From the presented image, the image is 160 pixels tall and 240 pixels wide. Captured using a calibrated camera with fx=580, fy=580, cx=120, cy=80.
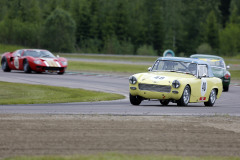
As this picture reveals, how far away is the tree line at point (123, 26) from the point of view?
3287 inches

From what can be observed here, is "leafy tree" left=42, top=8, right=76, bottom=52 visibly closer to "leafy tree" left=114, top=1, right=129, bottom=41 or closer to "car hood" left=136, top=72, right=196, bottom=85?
"leafy tree" left=114, top=1, right=129, bottom=41

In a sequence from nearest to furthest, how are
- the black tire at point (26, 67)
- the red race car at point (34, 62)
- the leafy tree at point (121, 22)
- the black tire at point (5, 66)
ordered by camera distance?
the red race car at point (34, 62) < the black tire at point (26, 67) < the black tire at point (5, 66) < the leafy tree at point (121, 22)

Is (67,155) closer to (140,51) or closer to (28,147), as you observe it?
(28,147)

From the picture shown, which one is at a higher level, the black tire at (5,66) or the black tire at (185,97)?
the black tire at (185,97)

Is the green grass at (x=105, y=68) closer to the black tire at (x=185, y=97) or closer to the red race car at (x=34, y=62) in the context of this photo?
the red race car at (x=34, y=62)

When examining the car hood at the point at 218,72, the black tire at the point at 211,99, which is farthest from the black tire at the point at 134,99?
the car hood at the point at 218,72

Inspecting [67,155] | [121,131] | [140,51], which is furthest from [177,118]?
[140,51]

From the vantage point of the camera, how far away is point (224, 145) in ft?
28.4

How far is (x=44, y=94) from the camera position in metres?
19.0

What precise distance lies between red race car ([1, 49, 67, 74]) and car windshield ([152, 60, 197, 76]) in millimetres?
14124

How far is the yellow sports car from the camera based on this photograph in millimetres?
14750

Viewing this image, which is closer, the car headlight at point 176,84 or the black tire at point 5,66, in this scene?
the car headlight at point 176,84

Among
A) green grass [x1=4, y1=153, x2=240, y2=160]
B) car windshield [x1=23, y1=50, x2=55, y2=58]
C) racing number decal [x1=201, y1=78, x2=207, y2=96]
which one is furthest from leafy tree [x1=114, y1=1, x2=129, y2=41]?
green grass [x1=4, y1=153, x2=240, y2=160]

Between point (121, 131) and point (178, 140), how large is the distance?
3.69ft
